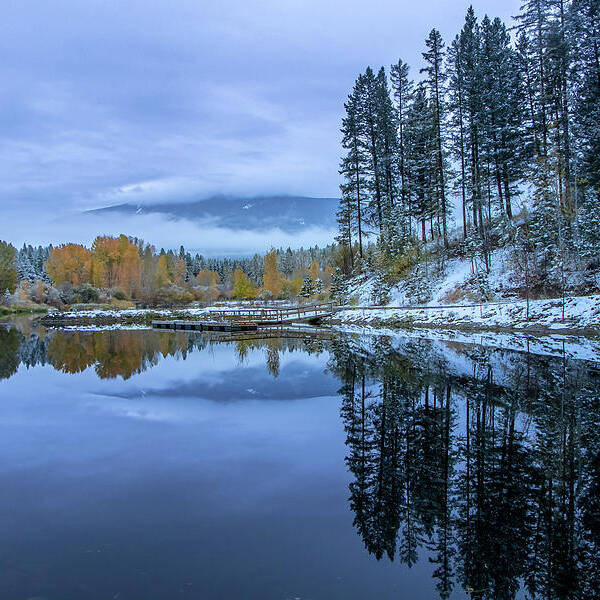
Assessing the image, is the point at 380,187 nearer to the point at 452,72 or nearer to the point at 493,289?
the point at 452,72

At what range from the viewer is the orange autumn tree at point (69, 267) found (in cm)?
10538

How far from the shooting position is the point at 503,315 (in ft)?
105

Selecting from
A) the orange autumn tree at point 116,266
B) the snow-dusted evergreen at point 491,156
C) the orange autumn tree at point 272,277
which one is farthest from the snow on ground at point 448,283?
the orange autumn tree at point 116,266

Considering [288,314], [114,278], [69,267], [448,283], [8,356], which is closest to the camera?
[8,356]

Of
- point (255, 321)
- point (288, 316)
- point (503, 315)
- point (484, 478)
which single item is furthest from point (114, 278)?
point (484, 478)

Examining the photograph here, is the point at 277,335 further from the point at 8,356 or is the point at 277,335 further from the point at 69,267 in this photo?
the point at 69,267

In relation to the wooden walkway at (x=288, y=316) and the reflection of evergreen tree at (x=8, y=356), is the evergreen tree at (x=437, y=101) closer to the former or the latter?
the wooden walkway at (x=288, y=316)

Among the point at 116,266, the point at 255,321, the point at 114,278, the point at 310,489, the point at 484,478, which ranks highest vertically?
the point at 116,266

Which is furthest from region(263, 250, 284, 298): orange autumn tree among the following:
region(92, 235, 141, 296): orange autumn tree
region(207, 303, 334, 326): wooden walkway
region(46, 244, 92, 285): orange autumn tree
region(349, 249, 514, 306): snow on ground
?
region(349, 249, 514, 306): snow on ground

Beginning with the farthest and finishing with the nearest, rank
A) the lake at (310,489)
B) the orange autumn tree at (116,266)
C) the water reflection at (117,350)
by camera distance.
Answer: the orange autumn tree at (116,266)
the water reflection at (117,350)
the lake at (310,489)

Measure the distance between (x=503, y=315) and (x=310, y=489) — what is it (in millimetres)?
27290

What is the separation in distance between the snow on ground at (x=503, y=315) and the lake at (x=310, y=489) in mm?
10823

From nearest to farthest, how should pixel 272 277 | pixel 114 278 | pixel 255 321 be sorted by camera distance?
pixel 255 321 < pixel 272 277 < pixel 114 278

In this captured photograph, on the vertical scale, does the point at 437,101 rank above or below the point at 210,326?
above
